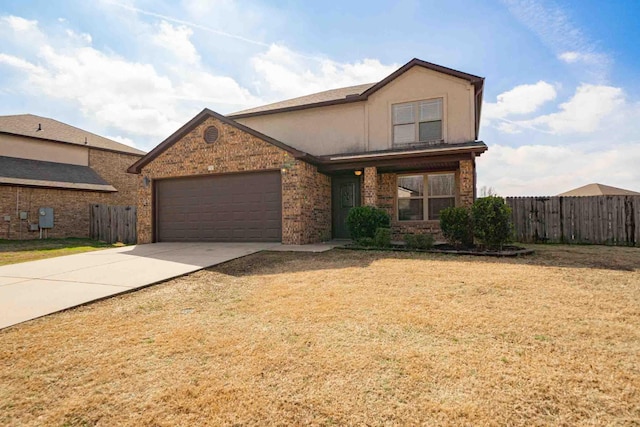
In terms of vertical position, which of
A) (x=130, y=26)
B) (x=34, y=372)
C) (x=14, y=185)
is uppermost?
(x=130, y=26)

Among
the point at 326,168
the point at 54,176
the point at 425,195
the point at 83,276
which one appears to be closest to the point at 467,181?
the point at 425,195

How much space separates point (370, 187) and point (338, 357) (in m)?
9.10

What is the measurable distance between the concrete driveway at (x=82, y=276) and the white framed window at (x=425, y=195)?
232 inches

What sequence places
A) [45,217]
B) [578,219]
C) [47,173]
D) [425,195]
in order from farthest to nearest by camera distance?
[47,173], [45,217], [425,195], [578,219]

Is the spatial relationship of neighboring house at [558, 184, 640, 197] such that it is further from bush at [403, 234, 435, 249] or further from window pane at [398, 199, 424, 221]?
bush at [403, 234, 435, 249]

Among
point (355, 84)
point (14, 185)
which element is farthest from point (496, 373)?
point (14, 185)

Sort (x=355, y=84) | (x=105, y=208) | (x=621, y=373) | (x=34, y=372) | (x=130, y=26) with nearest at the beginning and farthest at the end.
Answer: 1. (x=621, y=373)
2. (x=34, y=372)
3. (x=130, y=26)
4. (x=355, y=84)
5. (x=105, y=208)

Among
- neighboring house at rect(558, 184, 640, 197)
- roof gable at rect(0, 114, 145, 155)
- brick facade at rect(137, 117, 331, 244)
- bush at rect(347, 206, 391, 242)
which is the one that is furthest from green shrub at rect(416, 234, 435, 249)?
roof gable at rect(0, 114, 145, 155)

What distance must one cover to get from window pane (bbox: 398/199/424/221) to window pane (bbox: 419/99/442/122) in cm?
299

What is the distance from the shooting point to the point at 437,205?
38.3 ft

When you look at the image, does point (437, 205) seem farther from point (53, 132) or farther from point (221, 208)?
point (53, 132)

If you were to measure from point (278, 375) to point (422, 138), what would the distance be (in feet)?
35.0

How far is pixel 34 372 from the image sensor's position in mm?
2734

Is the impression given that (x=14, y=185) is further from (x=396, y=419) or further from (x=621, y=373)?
(x=621, y=373)
